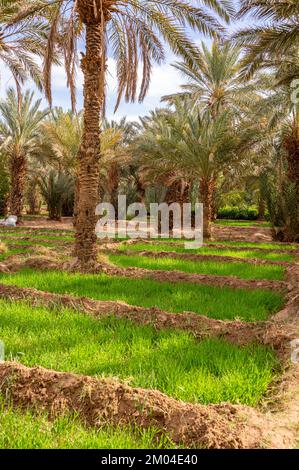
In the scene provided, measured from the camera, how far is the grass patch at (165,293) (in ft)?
19.6

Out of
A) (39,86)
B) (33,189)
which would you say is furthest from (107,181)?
(39,86)

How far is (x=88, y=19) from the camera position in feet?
31.7

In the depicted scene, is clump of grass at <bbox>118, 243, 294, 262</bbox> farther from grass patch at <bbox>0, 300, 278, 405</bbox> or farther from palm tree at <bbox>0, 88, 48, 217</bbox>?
palm tree at <bbox>0, 88, 48, 217</bbox>

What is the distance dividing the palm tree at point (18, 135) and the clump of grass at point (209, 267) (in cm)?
1548

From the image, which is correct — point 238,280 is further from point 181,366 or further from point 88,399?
point 88,399

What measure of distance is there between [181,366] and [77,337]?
1267 millimetres

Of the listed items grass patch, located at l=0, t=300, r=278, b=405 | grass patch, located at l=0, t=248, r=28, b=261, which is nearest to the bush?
grass patch, located at l=0, t=248, r=28, b=261

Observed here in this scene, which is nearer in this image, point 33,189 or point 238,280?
point 238,280

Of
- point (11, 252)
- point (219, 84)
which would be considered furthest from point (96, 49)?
point (219, 84)

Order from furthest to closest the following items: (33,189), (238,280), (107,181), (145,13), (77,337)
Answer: (33,189), (107,181), (145,13), (238,280), (77,337)

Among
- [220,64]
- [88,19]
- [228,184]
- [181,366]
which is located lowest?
[181,366]

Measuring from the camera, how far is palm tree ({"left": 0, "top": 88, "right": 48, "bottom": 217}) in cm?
2458

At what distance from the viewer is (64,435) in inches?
107

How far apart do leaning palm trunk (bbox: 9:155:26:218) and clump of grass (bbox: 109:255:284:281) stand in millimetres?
15298
